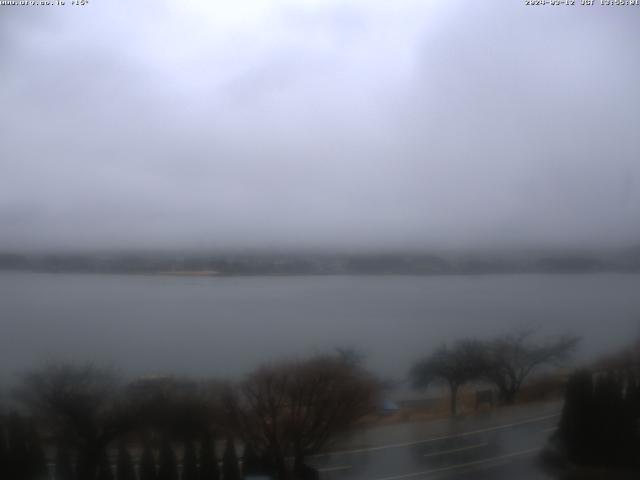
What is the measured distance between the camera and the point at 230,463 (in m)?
1.67

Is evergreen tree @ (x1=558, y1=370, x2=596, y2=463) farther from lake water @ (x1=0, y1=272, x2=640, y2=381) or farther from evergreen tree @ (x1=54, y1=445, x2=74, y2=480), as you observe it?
evergreen tree @ (x1=54, y1=445, x2=74, y2=480)

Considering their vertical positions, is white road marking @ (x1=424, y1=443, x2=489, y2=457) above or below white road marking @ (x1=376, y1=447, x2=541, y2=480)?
above

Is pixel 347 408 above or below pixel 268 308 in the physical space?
below

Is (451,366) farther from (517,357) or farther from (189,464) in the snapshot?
(189,464)

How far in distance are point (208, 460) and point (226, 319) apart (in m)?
0.41

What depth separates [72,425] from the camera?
164cm

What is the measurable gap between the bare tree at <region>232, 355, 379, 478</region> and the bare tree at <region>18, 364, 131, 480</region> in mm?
339

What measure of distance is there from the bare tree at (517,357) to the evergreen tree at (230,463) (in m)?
0.76

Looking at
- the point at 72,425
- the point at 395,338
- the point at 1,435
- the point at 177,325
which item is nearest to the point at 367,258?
the point at 395,338

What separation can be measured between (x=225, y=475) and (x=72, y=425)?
0.45m

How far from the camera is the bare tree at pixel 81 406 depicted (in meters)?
1.61

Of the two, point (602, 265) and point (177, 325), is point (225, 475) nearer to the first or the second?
point (177, 325)

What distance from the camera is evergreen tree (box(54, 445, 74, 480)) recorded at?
5.44 feet

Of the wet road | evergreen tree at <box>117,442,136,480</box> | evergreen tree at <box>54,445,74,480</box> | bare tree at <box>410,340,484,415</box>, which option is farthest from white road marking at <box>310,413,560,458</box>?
evergreen tree at <box>54,445,74,480</box>
